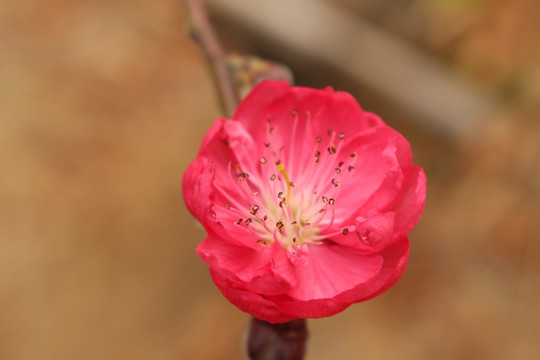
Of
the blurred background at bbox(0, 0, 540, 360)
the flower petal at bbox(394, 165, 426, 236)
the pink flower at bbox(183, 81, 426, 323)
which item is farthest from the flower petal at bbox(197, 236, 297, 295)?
the blurred background at bbox(0, 0, 540, 360)

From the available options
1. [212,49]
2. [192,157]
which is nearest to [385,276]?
[212,49]

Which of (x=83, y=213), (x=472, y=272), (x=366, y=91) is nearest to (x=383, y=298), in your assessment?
(x=472, y=272)

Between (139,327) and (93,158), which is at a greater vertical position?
(93,158)

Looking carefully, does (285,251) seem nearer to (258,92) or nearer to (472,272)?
(258,92)

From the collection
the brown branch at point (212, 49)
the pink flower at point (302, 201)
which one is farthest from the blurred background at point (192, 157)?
the pink flower at point (302, 201)

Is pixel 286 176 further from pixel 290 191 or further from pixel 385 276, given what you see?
pixel 385 276
